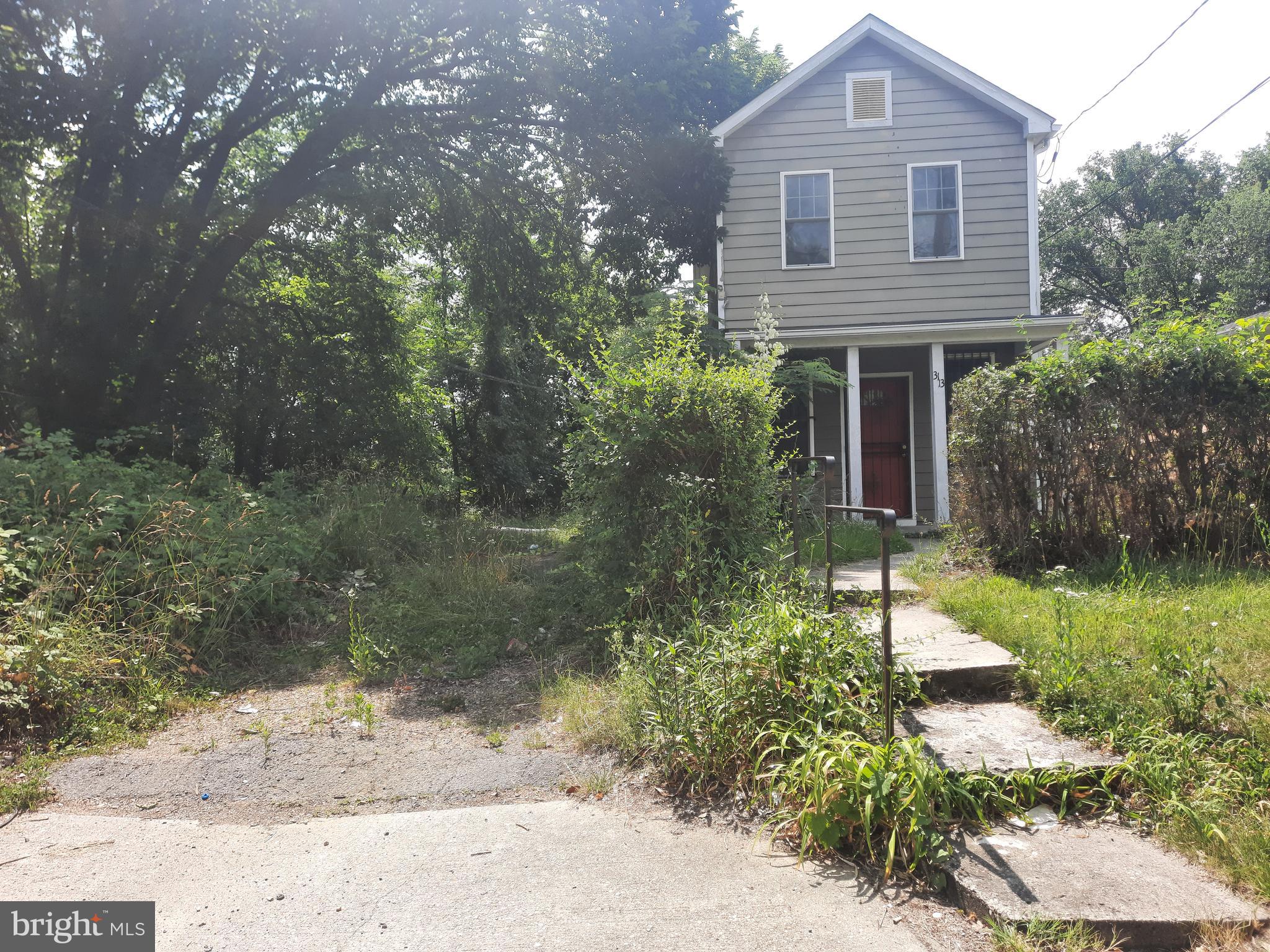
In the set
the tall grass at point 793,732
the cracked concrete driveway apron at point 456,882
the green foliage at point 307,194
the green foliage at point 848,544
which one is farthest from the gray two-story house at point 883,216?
the cracked concrete driveway apron at point 456,882

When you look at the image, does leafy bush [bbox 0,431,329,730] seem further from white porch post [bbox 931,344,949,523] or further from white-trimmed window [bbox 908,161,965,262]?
white-trimmed window [bbox 908,161,965,262]

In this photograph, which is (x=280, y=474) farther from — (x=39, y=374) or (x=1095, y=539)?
(x=1095, y=539)

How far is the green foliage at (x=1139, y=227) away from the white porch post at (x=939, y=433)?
22.7m

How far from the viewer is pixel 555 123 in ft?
36.8

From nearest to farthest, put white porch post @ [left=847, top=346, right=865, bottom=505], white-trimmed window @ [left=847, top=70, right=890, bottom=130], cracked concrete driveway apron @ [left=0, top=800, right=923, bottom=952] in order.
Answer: cracked concrete driveway apron @ [left=0, top=800, right=923, bottom=952] → white porch post @ [left=847, top=346, right=865, bottom=505] → white-trimmed window @ [left=847, top=70, right=890, bottom=130]

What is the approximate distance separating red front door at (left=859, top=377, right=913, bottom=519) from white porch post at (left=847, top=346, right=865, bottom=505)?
3.34 ft

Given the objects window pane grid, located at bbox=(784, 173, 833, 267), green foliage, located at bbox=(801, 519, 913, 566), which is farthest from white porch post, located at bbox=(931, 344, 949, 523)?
window pane grid, located at bbox=(784, 173, 833, 267)

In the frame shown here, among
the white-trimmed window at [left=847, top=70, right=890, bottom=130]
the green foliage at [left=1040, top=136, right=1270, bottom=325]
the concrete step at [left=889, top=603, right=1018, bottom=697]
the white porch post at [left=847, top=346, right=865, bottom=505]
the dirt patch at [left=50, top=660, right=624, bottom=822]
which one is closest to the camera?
the dirt patch at [left=50, top=660, right=624, bottom=822]

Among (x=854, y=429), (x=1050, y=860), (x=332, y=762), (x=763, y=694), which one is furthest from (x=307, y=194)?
(x=1050, y=860)

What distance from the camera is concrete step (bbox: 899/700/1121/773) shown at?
9.74 feet

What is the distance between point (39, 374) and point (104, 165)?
9.13ft

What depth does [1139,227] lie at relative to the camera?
3156 centimetres

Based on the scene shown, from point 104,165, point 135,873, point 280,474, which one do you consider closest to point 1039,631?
point 135,873

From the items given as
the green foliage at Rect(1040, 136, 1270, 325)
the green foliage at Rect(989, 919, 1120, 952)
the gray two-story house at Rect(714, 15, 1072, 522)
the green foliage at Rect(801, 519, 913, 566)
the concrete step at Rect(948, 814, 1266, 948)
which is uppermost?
the green foliage at Rect(1040, 136, 1270, 325)
